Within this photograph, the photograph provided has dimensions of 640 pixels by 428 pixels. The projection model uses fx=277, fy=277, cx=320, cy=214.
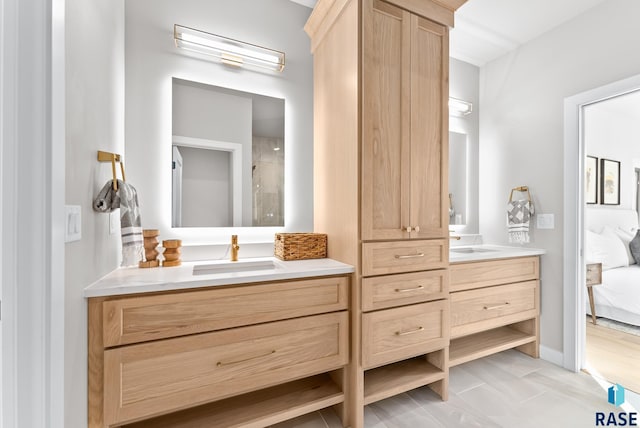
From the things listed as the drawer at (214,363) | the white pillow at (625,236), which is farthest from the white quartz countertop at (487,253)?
the white pillow at (625,236)

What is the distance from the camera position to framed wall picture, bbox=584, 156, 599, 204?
3158 mm

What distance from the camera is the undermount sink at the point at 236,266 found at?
159 cm

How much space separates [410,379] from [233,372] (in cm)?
107

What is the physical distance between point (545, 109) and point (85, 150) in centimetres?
310

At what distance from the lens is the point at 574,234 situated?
82.8 inches

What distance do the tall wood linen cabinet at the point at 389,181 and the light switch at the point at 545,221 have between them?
1196 mm

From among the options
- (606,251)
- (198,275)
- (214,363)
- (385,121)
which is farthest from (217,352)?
(606,251)

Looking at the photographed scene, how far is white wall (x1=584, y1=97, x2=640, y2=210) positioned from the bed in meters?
0.18

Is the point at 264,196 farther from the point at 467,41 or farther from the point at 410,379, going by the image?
the point at 467,41

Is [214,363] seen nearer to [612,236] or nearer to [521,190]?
[521,190]

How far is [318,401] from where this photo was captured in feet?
4.83

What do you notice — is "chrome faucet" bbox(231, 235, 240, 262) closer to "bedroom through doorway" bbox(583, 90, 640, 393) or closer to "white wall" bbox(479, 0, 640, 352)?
"white wall" bbox(479, 0, 640, 352)

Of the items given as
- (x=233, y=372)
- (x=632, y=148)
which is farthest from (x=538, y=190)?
(x=233, y=372)

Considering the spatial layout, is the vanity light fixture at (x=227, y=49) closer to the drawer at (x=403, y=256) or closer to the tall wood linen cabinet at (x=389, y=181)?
the tall wood linen cabinet at (x=389, y=181)
